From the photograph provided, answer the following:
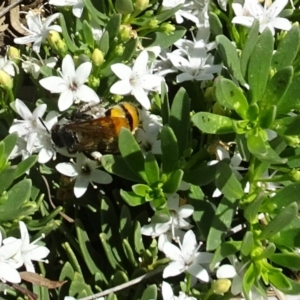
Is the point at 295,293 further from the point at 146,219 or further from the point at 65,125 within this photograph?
the point at 65,125

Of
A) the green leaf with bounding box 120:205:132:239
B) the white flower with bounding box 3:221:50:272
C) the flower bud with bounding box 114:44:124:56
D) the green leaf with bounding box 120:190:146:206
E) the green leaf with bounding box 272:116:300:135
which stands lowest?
the green leaf with bounding box 120:205:132:239

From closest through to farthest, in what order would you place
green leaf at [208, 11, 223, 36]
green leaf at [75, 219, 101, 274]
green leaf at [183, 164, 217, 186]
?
green leaf at [183, 164, 217, 186] < green leaf at [75, 219, 101, 274] < green leaf at [208, 11, 223, 36]

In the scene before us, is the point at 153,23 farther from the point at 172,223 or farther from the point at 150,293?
the point at 150,293

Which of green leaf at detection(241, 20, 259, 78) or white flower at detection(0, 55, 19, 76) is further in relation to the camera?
white flower at detection(0, 55, 19, 76)

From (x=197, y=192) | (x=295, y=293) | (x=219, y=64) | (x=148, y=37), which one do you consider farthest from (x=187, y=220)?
(x=148, y=37)

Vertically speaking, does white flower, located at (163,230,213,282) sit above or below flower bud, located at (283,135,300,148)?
below

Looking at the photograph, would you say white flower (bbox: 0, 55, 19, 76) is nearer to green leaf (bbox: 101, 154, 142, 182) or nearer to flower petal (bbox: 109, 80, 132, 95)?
flower petal (bbox: 109, 80, 132, 95)

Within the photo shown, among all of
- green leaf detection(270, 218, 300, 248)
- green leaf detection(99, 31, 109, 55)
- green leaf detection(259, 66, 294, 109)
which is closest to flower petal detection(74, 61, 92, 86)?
green leaf detection(99, 31, 109, 55)
